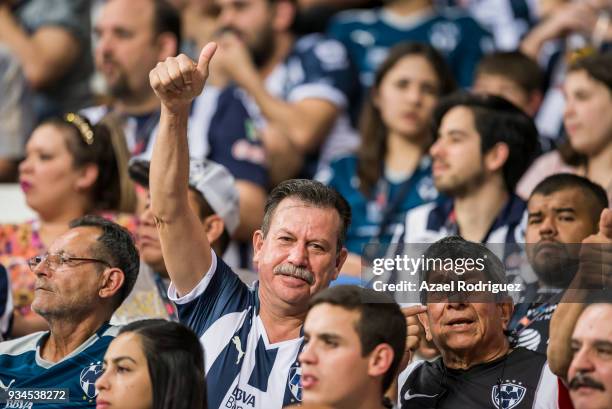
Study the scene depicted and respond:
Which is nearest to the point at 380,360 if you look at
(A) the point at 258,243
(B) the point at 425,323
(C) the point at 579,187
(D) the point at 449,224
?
(B) the point at 425,323

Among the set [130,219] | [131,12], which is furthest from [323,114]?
[130,219]

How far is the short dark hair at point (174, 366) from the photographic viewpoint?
12.3ft

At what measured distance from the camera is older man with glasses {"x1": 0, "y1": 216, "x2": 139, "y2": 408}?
171 inches

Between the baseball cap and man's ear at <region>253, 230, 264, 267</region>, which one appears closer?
man's ear at <region>253, 230, 264, 267</region>

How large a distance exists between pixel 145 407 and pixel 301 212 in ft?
2.96

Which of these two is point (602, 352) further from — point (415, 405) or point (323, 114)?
point (323, 114)

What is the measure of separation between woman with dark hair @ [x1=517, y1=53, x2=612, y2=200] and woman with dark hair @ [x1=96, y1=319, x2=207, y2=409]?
97.6 inches

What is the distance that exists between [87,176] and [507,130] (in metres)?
1.96

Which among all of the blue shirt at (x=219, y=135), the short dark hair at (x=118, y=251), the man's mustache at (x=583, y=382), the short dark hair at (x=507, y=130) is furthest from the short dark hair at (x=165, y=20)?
the man's mustache at (x=583, y=382)

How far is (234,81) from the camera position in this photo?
710 cm

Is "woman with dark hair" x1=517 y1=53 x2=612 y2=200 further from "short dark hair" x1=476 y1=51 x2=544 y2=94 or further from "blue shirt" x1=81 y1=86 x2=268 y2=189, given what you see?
"blue shirt" x1=81 y1=86 x2=268 y2=189

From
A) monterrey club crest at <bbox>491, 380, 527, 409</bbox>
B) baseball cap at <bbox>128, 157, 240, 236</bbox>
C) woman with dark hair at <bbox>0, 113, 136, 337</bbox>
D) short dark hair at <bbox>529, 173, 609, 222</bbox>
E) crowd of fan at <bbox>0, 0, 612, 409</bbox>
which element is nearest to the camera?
crowd of fan at <bbox>0, 0, 612, 409</bbox>

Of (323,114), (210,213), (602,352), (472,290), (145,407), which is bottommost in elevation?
(145,407)

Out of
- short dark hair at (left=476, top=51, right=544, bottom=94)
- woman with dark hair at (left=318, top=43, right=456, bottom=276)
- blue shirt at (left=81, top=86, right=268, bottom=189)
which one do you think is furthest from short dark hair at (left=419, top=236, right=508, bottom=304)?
short dark hair at (left=476, top=51, right=544, bottom=94)
